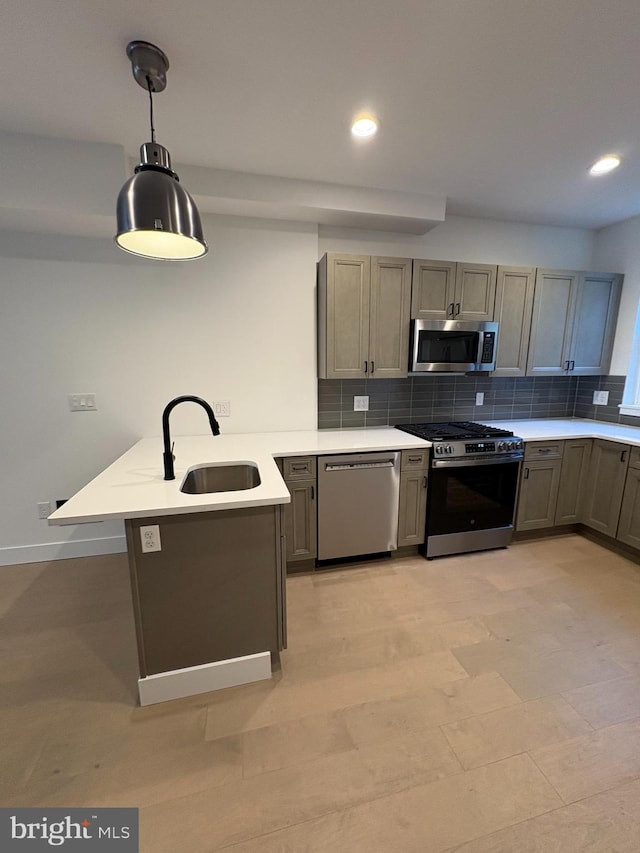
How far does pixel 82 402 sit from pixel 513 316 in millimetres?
3522

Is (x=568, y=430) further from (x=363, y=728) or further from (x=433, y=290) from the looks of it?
(x=363, y=728)

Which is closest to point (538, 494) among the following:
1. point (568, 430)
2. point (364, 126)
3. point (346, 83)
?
point (568, 430)

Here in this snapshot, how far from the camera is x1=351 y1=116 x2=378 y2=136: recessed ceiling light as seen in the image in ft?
6.08

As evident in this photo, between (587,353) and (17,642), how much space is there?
472 cm

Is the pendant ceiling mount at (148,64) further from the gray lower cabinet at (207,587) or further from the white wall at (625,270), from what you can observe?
the white wall at (625,270)

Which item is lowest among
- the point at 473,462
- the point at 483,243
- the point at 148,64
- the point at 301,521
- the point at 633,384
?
the point at 301,521

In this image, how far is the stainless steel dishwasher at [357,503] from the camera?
2490 millimetres

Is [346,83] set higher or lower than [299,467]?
higher

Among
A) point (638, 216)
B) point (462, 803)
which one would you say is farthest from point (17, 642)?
point (638, 216)

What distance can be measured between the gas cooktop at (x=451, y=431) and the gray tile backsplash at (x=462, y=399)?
0.18 m

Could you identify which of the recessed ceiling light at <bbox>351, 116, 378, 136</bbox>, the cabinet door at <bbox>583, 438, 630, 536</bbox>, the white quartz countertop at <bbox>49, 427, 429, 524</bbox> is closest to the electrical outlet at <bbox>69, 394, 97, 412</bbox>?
the white quartz countertop at <bbox>49, 427, 429, 524</bbox>

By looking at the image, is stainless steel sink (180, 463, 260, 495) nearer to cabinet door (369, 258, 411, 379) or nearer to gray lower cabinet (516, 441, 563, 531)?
cabinet door (369, 258, 411, 379)

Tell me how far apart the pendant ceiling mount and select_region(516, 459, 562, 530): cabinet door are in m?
3.24

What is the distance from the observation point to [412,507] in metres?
2.69
